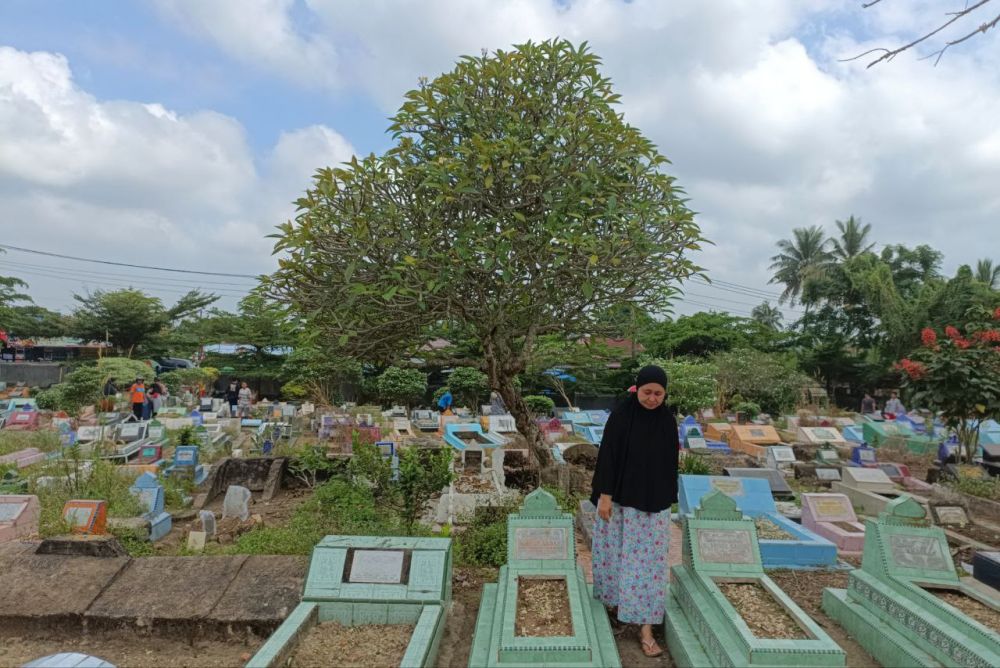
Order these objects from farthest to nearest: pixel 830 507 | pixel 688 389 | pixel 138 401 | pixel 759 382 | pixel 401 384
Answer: pixel 401 384, pixel 759 382, pixel 688 389, pixel 138 401, pixel 830 507

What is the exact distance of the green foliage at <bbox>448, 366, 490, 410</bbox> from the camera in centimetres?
2302

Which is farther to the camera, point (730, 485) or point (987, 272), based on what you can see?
point (987, 272)

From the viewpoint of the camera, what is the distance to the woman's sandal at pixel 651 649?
3.64 m

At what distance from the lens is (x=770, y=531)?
6.02 metres

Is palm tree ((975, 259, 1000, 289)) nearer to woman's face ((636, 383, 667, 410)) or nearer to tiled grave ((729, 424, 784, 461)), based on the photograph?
tiled grave ((729, 424, 784, 461))

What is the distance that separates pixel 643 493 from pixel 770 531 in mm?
3022

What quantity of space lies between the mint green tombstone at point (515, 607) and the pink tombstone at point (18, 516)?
457cm

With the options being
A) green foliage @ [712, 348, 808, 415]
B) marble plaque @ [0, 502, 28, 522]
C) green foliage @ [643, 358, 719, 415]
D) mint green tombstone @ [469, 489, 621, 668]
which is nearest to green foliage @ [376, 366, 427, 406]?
green foliage @ [643, 358, 719, 415]

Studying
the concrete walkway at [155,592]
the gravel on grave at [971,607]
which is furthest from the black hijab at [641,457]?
the concrete walkway at [155,592]

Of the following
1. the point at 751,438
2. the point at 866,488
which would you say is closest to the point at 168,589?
the point at 866,488

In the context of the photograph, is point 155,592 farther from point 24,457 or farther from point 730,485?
point 24,457

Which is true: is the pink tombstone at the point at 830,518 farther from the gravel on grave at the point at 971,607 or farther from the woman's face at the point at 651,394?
the woman's face at the point at 651,394

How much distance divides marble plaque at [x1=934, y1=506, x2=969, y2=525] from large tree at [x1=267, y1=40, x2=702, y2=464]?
472 centimetres

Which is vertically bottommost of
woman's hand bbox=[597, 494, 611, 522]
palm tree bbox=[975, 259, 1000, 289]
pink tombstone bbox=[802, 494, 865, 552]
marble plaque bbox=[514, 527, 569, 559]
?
pink tombstone bbox=[802, 494, 865, 552]
